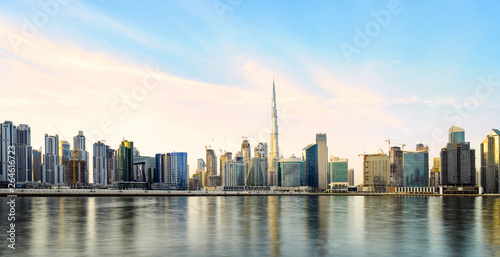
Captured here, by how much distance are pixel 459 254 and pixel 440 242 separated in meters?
11.1

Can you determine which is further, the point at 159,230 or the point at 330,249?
the point at 159,230

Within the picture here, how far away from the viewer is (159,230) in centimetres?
8688

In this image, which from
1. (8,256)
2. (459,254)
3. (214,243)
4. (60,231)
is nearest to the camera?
(8,256)

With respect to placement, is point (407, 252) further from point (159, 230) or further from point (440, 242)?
point (159, 230)

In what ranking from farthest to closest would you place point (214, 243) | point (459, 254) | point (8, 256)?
1. point (214, 243)
2. point (459, 254)
3. point (8, 256)

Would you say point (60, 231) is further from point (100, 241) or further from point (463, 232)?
point (463, 232)

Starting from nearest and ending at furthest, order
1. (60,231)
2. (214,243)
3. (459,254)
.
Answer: (459,254) < (214,243) < (60,231)

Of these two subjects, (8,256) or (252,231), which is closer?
(8,256)

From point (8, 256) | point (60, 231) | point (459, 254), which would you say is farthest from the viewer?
point (60, 231)

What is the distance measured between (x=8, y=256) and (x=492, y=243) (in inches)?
2887

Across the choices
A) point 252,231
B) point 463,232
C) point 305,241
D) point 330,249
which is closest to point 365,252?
point 330,249

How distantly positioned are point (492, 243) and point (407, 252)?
19479 millimetres

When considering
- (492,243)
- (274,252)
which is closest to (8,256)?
(274,252)

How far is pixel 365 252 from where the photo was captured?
62156mm
